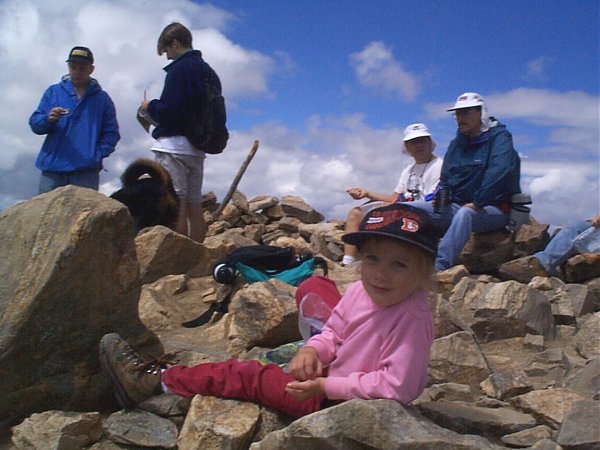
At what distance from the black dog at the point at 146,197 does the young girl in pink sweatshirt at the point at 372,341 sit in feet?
15.8

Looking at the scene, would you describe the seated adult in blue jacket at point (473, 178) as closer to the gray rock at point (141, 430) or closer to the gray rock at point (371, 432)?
the gray rock at point (141, 430)

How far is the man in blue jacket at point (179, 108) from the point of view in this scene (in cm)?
758

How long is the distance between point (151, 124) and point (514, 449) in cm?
637

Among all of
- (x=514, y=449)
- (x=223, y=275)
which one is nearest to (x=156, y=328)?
(x=223, y=275)

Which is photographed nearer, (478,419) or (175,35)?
(478,419)

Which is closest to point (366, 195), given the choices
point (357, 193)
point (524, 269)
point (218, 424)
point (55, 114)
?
point (357, 193)

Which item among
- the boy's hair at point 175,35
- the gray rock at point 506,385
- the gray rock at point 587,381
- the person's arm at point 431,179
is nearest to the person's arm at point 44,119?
the boy's hair at point 175,35

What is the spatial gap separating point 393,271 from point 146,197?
5708 mm

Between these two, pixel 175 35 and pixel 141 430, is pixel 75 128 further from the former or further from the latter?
pixel 141 430

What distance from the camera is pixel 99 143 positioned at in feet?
25.5

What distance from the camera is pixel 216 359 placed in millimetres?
4715

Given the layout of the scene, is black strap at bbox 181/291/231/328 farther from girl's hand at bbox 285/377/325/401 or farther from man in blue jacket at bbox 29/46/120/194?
girl's hand at bbox 285/377/325/401

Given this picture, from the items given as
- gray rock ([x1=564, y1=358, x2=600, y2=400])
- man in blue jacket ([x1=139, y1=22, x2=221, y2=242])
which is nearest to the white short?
man in blue jacket ([x1=139, y1=22, x2=221, y2=242])

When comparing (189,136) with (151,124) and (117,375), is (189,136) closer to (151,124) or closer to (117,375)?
(151,124)
